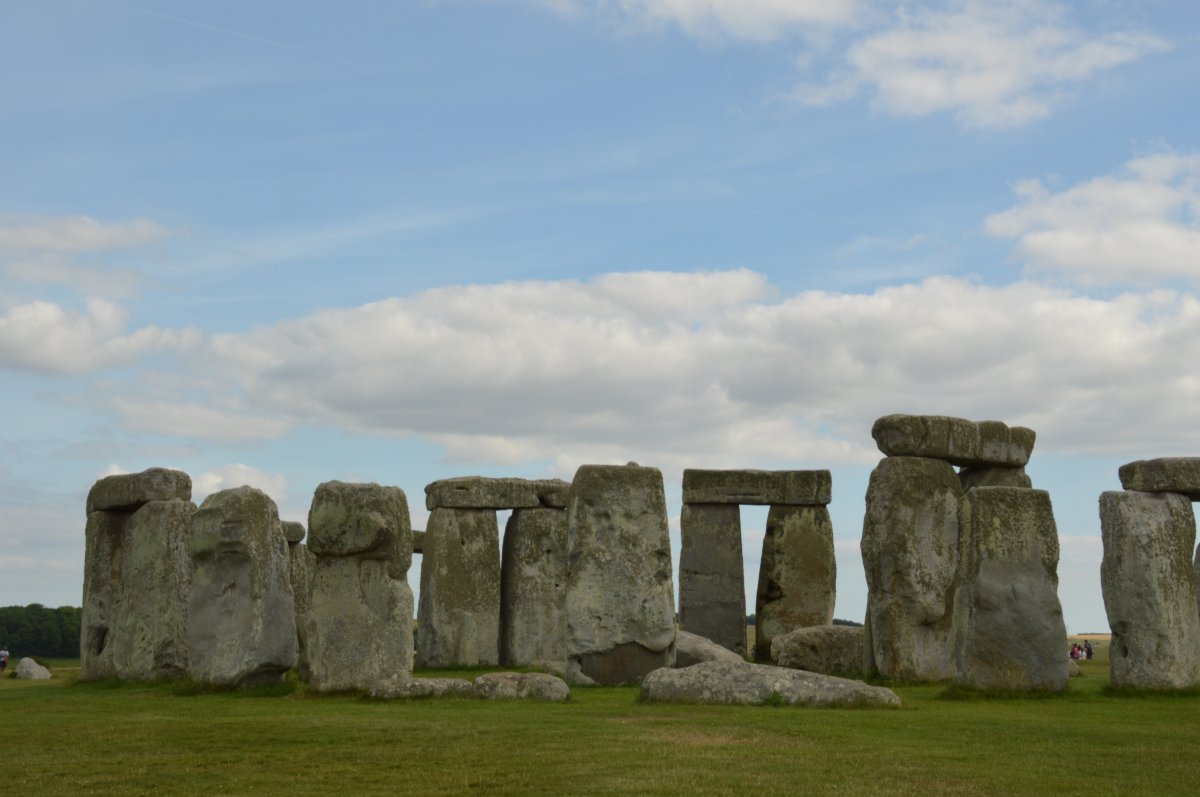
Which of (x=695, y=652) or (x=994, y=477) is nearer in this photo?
(x=695, y=652)

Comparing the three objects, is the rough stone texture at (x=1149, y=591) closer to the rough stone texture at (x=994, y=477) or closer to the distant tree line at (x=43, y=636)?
the rough stone texture at (x=994, y=477)

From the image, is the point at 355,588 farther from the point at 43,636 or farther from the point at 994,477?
the point at 43,636

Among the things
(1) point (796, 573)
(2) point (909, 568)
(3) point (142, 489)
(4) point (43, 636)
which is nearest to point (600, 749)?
(2) point (909, 568)

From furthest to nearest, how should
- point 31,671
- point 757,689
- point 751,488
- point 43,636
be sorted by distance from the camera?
point 43,636
point 31,671
point 751,488
point 757,689

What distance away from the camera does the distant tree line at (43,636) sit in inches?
1953

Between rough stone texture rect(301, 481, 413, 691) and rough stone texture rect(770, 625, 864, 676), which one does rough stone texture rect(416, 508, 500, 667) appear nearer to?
rough stone texture rect(770, 625, 864, 676)

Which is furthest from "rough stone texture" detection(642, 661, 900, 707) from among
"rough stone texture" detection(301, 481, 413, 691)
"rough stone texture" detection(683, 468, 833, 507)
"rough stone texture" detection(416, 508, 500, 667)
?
"rough stone texture" detection(683, 468, 833, 507)

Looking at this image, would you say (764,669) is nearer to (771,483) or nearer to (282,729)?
(282,729)

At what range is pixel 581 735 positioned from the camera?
42.3ft

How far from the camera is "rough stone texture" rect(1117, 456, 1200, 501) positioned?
17.5m

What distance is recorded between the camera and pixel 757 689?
49.3ft

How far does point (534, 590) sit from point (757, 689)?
39.4 feet

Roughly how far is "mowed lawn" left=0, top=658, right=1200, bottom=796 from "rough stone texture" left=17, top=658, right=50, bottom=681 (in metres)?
11.7

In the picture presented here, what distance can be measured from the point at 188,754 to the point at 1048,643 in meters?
9.23
